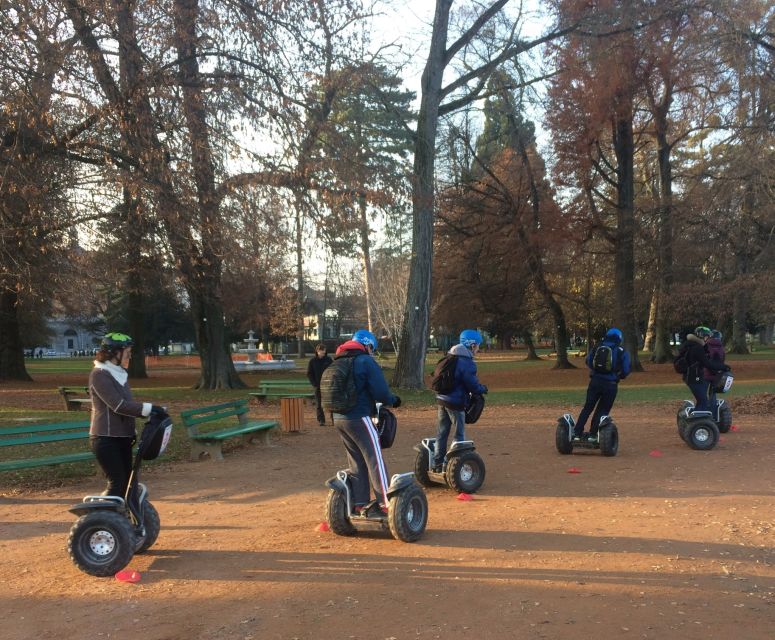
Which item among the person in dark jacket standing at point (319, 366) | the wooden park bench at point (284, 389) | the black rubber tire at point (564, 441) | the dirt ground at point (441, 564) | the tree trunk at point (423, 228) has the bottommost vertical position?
the dirt ground at point (441, 564)

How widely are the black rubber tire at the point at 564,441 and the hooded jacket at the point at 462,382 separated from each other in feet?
10.3

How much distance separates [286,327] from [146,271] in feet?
110

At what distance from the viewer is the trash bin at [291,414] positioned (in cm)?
1392

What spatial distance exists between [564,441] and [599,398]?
0.82 metres

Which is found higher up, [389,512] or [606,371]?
[606,371]

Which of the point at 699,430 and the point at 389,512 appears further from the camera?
the point at 699,430

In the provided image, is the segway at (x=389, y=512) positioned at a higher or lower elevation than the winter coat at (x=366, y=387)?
lower

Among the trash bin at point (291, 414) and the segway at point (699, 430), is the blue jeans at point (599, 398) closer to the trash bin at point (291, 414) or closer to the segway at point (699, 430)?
the segway at point (699, 430)

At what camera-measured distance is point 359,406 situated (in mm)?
6289

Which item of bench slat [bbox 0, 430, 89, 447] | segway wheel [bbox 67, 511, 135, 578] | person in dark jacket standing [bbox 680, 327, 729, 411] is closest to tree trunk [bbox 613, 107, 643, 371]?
person in dark jacket standing [bbox 680, 327, 729, 411]

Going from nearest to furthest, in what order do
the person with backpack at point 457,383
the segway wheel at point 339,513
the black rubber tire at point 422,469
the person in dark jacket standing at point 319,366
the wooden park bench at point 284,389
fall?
the segway wheel at point 339,513, the person with backpack at point 457,383, the black rubber tire at point 422,469, the person in dark jacket standing at point 319,366, the wooden park bench at point 284,389

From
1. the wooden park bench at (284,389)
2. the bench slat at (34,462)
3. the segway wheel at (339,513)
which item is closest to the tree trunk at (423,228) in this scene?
the wooden park bench at (284,389)

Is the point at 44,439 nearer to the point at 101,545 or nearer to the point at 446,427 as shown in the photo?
the point at 101,545

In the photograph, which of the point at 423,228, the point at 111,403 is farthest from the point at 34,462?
the point at 423,228
